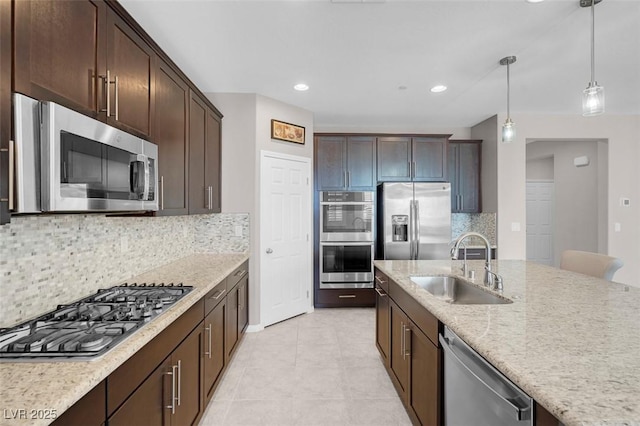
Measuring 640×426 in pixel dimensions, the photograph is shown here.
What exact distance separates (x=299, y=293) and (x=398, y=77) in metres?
2.84

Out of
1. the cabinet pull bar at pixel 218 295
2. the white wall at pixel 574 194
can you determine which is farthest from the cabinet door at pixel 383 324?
the white wall at pixel 574 194

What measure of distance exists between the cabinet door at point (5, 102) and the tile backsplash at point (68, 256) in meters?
0.51

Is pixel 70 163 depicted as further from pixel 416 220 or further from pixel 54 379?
pixel 416 220

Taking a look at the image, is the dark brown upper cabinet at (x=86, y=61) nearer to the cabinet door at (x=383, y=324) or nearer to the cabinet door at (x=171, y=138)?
the cabinet door at (x=171, y=138)

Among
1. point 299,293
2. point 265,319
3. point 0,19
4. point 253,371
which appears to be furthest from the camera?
point 299,293

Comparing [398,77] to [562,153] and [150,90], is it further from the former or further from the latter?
[562,153]

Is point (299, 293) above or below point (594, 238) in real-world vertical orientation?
below

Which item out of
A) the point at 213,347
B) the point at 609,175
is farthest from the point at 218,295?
the point at 609,175

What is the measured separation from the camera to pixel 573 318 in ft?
4.21

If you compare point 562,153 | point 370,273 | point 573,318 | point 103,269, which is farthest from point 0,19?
point 562,153

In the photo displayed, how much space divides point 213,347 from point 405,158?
356 cm

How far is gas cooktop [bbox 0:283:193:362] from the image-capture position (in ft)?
3.34

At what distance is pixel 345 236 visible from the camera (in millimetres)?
4391

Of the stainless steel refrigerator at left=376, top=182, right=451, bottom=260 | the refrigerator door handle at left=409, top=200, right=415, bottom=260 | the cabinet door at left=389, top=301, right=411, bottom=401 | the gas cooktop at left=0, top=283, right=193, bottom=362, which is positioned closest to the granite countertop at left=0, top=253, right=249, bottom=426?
the gas cooktop at left=0, top=283, right=193, bottom=362
